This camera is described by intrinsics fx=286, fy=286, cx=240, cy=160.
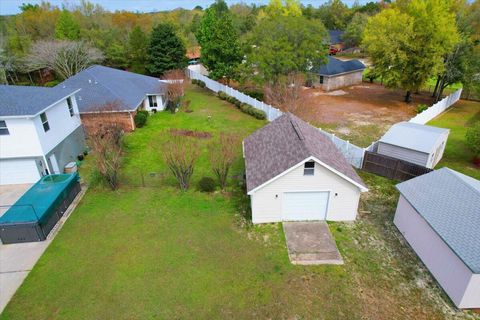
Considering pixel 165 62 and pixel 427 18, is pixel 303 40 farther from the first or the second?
pixel 165 62

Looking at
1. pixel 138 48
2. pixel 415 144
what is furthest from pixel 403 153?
pixel 138 48

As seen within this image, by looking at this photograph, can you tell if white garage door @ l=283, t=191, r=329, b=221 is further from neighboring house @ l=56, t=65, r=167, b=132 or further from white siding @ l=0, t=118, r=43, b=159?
neighboring house @ l=56, t=65, r=167, b=132

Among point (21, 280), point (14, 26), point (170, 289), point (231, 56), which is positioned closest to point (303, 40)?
point (231, 56)

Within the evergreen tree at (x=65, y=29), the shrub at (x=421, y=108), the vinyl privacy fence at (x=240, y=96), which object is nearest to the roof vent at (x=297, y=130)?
the vinyl privacy fence at (x=240, y=96)

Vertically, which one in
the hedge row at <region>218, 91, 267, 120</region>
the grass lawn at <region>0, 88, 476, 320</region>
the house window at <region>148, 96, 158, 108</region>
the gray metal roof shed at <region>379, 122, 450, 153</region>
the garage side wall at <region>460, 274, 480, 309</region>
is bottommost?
the grass lawn at <region>0, 88, 476, 320</region>

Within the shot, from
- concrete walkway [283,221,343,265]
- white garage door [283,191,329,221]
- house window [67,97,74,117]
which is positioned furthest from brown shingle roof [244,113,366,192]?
house window [67,97,74,117]

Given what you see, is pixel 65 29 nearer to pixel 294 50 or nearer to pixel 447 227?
pixel 294 50

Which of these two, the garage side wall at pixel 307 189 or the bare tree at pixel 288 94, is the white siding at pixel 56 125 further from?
the bare tree at pixel 288 94
